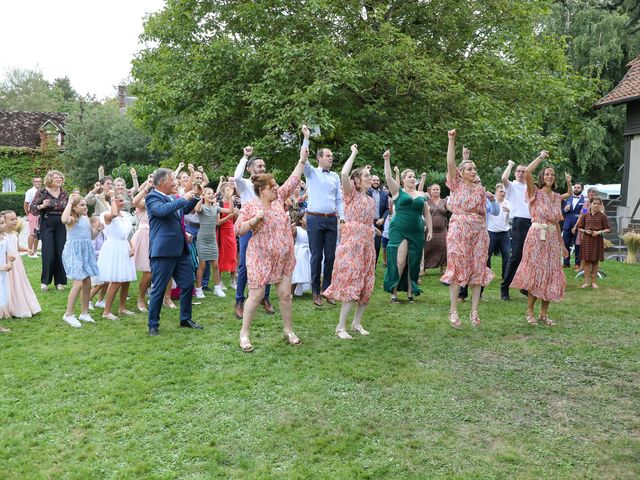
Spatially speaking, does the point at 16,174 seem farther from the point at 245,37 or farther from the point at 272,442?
the point at 272,442

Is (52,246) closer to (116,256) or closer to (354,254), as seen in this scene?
(116,256)

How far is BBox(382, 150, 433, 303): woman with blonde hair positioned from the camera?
29.8 feet

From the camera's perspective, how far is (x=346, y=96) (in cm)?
1628

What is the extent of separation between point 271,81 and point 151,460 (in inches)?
480

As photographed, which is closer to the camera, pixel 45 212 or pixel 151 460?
pixel 151 460

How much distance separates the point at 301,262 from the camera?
379 inches

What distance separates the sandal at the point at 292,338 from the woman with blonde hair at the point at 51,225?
4838 mm

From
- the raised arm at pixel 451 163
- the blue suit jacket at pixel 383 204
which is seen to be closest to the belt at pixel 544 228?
the raised arm at pixel 451 163

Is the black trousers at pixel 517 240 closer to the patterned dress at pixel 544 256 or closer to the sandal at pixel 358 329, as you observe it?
the patterned dress at pixel 544 256

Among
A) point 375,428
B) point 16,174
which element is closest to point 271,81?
point 375,428

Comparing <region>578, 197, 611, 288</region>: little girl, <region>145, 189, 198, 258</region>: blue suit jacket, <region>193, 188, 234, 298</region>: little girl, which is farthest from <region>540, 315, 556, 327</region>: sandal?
<region>193, 188, 234, 298</region>: little girl

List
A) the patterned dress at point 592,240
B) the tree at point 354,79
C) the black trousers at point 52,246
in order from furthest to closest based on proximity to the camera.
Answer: the tree at point 354,79 → the patterned dress at point 592,240 → the black trousers at point 52,246

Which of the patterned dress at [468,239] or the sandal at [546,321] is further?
the sandal at [546,321]

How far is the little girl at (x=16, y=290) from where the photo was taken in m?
7.99
